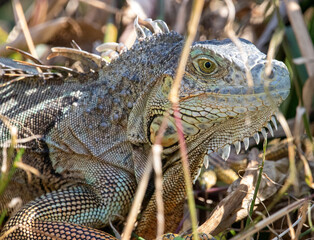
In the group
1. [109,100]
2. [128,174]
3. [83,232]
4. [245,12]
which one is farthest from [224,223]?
[245,12]

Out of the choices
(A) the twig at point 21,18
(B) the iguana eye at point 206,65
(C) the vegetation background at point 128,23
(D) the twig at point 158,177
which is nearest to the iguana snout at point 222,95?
(B) the iguana eye at point 206,65

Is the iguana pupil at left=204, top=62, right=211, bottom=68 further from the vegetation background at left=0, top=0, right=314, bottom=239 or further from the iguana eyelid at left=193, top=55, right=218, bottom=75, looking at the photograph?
the vegetation background at left=0, top=0, right=314, bottom=239

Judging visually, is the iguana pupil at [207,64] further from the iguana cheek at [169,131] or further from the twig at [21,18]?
the twig at [21,18]

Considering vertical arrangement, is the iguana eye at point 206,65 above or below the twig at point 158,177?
above

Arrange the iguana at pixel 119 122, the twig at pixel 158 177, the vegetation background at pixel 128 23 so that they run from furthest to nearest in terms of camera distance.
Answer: the vegetation background at pixel 128 23
the iguana at pixel 119 122
the twig at pixel 158 177

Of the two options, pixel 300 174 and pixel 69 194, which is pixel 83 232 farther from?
pixel 300 174

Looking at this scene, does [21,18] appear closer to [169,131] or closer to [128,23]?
[169,131]

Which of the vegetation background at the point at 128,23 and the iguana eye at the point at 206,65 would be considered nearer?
the iguana eye at the point at 206,65

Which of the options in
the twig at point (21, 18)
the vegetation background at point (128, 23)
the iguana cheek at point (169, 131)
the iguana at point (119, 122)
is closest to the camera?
the iguana at point (119, 122)
